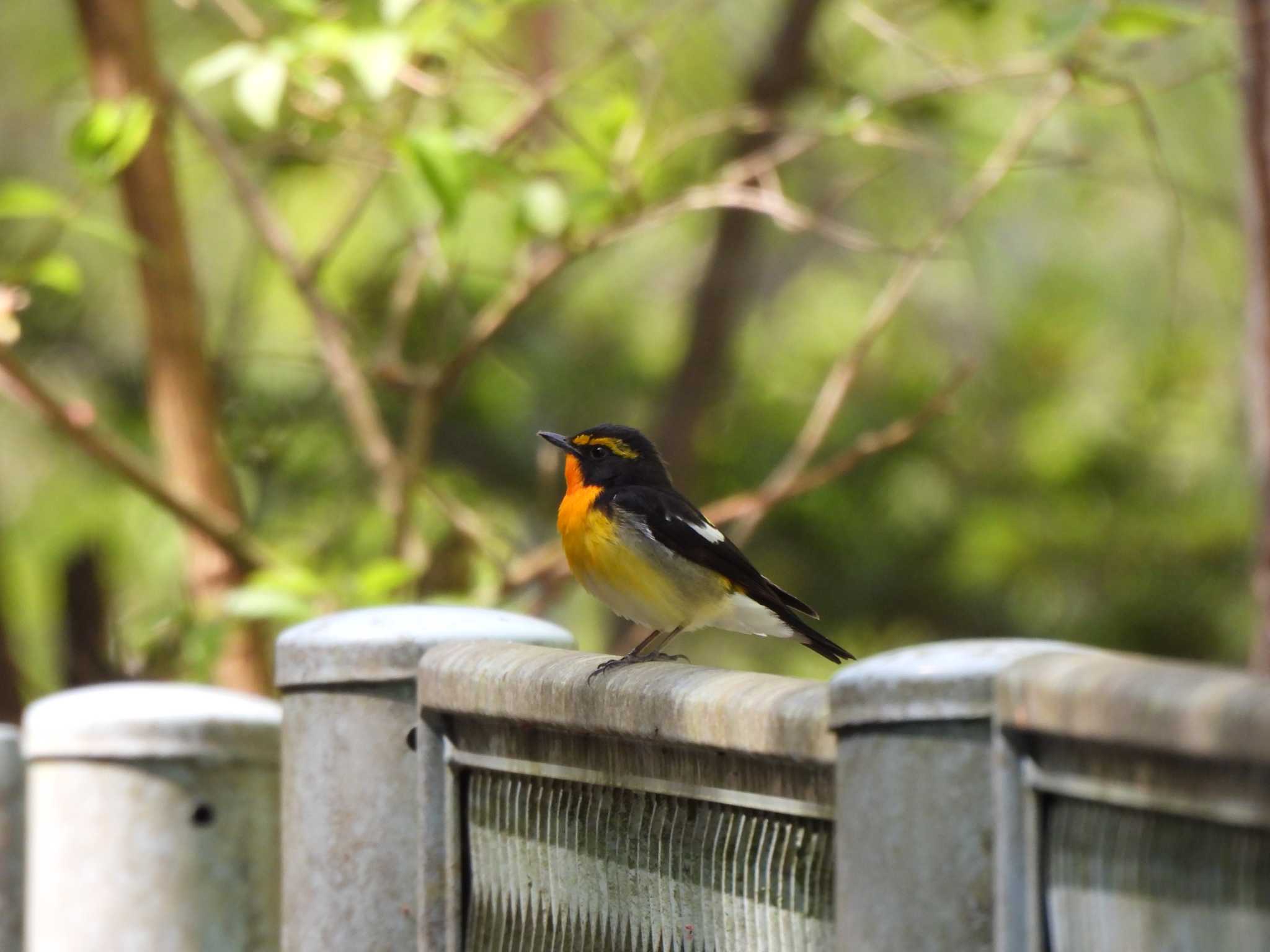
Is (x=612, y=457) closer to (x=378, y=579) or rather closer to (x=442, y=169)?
(x=378, y=579)

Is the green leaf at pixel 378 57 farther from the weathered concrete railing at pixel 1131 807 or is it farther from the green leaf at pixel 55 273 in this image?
the weathered concrete railing at pixel 1131 807

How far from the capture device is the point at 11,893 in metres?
3.81

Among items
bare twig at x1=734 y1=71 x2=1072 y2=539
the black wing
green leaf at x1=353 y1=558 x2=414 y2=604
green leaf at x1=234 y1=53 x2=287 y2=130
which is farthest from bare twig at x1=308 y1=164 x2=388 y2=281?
bare twig at x1=734 y1=71 x2=1072 y2=539

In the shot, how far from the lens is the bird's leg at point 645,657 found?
2270 mm

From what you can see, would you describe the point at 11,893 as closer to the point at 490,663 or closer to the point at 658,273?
the point at 490,663

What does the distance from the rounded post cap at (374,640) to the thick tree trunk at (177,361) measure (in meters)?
2.68

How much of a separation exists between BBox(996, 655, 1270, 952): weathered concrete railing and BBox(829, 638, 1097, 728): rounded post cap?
48 mm

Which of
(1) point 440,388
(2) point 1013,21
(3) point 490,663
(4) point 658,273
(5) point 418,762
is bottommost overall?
(5) point 418,762

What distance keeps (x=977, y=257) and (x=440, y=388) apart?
546 centimetres

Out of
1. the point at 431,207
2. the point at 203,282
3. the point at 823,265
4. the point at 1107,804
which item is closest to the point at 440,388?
the point at 431,207

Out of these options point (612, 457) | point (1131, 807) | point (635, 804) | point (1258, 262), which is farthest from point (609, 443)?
point (1131, 807)

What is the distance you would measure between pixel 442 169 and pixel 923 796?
2.73 metres

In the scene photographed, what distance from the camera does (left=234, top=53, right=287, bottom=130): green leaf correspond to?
4.11 meters

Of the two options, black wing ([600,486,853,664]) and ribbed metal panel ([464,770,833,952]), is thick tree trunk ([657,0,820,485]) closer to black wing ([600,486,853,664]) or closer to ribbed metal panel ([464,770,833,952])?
black wing ([600,486,853,664])
